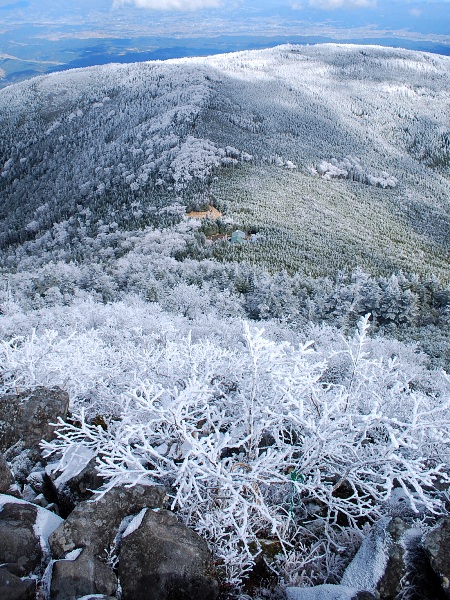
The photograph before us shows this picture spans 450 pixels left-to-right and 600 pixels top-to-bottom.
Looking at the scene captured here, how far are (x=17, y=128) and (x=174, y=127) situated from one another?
298 feet

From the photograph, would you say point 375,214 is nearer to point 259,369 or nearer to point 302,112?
point 302,112

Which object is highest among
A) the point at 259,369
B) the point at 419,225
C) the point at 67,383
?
the point at 259,369

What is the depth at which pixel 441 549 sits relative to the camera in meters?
4.82

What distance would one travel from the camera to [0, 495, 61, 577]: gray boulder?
5.21 m

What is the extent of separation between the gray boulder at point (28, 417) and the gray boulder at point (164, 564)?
333 cm

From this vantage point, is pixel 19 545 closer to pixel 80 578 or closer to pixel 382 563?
pixel 80 578

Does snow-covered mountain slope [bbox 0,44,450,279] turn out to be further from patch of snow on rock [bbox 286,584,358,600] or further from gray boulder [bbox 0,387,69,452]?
patch of snow on rock [bbox 286,584,358,600]

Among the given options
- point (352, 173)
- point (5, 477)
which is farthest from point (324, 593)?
point (352, 173)

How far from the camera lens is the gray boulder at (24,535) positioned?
5215 millimetres

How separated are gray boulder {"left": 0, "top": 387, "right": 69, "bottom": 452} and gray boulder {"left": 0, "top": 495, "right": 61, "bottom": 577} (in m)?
1.82

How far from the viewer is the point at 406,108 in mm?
195375

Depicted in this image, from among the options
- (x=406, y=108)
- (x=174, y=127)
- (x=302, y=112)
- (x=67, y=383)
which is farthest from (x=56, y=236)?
(x=406, y=108)

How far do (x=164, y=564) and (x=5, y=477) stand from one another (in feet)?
10.4

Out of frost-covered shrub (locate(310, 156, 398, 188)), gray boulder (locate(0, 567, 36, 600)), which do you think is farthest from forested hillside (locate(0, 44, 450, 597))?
gray boulder (locate(0, 567, 36, 600))
